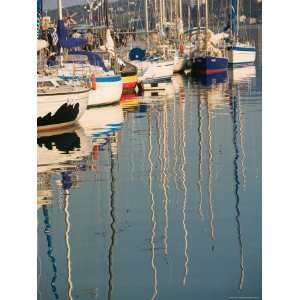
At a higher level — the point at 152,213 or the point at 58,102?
the point at 58,102

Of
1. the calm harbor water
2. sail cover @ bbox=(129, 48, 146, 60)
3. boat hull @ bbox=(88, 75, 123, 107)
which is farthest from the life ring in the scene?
sail cover @ bbox=(129, 48, 146, 60)

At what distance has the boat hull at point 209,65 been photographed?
1008 inches

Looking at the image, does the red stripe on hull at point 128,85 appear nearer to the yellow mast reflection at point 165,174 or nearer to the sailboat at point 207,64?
the yellow mast reflection at point 165,174

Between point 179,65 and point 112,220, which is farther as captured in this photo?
point 179,65

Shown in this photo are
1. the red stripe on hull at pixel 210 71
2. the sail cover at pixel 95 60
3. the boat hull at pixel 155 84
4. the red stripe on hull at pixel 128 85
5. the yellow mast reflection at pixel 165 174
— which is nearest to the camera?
the yellow mast reflection at pixel 165 174

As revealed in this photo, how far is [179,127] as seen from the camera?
42.1 ft

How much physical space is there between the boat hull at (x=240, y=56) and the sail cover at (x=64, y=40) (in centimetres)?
1086

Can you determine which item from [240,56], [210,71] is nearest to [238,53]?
[240,56]

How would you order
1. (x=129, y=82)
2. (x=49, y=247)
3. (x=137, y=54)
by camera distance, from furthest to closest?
(x=137, y=54)
(x=129, y=82)
(x=49, y=247)

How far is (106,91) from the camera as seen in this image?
16.9 m

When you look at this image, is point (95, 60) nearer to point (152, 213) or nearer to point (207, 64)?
point (207, 64)

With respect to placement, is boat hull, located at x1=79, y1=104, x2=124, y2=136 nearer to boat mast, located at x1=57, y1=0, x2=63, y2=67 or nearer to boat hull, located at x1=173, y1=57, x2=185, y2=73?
boat mast, located at x1=57, y1=0, x2=63, y2=67

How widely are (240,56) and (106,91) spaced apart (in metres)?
11.6

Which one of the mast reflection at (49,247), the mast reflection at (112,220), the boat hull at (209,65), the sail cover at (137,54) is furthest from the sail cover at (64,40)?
the boat hull at (209,65)
